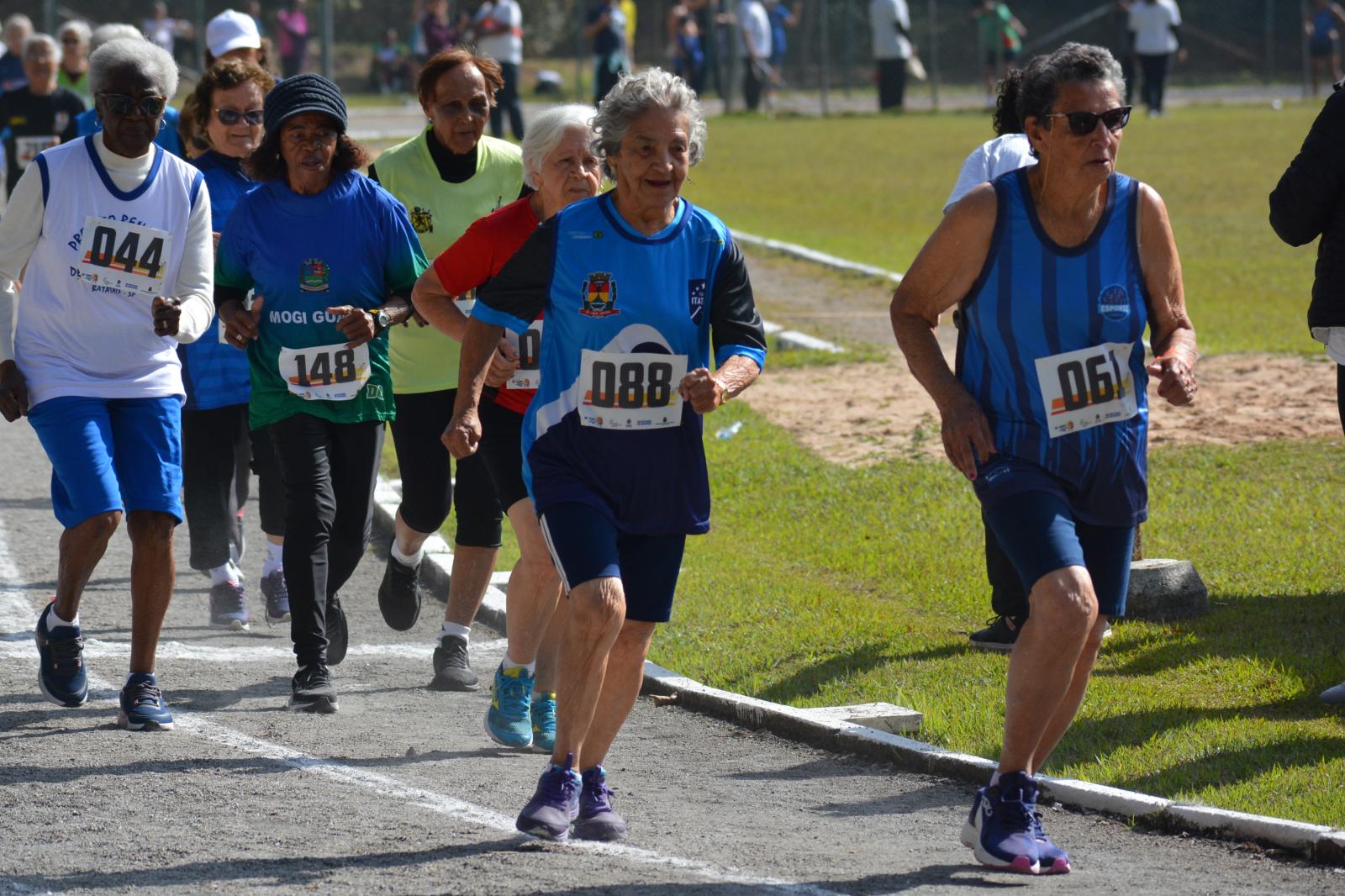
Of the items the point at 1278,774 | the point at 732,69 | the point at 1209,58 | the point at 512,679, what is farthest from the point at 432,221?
the point at 1209,58

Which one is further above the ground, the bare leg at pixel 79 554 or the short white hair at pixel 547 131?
the short white hair at pixel 547 131

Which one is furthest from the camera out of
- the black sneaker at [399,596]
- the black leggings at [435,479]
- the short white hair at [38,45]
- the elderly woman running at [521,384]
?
the short white hair at [38,45]

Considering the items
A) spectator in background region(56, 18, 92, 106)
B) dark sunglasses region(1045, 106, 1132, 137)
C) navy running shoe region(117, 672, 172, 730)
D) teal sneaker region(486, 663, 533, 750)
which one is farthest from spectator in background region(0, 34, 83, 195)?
dark sunglasses region(1045, 106, 1132, 137)

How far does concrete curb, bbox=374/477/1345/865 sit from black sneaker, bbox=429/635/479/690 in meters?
0.68

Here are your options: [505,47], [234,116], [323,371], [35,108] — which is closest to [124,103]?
[323,371]

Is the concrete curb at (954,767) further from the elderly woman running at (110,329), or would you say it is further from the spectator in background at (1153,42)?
the spectator in background at (1153,42)

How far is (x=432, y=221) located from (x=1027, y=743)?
3486 mm

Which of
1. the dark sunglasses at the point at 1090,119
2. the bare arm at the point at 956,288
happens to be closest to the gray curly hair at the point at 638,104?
the bare arm at the point at 956,288

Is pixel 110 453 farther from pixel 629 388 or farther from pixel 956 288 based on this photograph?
pixel 956 288

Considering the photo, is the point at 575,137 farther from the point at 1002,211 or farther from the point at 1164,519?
the point at 1164,519

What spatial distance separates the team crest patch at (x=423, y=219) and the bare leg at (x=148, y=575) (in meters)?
1.60

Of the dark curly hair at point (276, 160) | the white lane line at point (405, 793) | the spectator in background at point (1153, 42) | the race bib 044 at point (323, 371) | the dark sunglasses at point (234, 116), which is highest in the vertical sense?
the spectator in background at point (1153, 42)

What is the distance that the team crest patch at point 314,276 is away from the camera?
698 centimetres

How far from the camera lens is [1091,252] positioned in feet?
17.0
